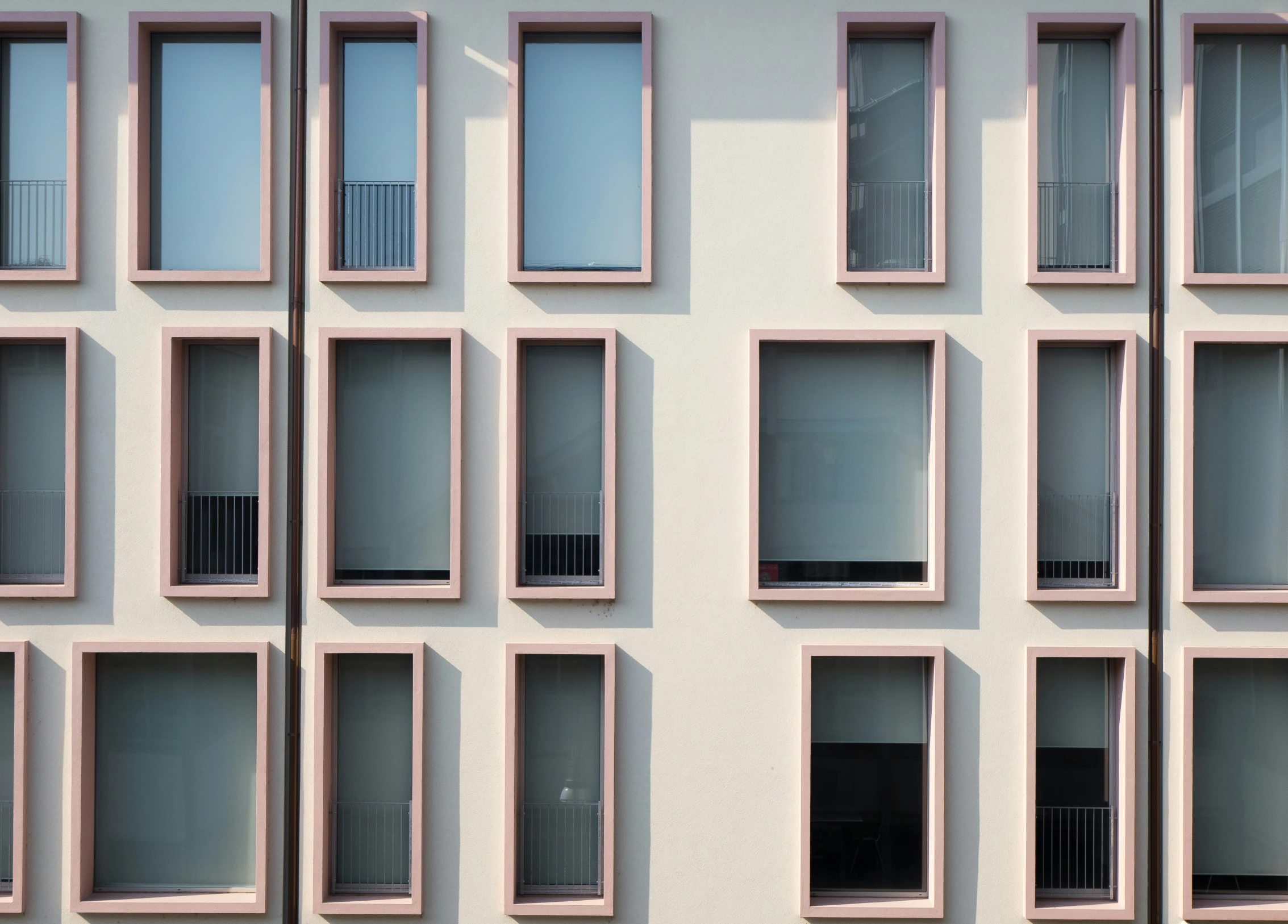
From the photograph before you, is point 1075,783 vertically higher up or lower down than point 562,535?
lower down

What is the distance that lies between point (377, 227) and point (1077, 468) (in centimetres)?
773

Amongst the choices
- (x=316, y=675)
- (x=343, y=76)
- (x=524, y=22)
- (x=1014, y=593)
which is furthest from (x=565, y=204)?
(x=1014, y=593)

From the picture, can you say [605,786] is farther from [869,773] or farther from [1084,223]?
[1084,223]

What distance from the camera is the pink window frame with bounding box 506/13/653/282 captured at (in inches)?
391

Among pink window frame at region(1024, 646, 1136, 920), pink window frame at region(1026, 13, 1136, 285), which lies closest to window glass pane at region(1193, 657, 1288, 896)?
pink window frame at region(1024, 646, 1136, 920)

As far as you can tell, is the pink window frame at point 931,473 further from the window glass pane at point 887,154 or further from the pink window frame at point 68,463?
the pink window frame at point 68,463

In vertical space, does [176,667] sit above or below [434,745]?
above

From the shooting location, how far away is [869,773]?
33.6 feet

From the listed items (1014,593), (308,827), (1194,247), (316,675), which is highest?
(1194,247)

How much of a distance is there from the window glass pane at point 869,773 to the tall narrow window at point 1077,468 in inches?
74.9

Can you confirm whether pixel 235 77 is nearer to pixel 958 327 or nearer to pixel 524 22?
pixel 524 22

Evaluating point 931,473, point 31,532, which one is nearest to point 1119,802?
point 931,473

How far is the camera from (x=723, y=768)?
32.7ft

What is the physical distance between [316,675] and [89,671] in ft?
7.83
